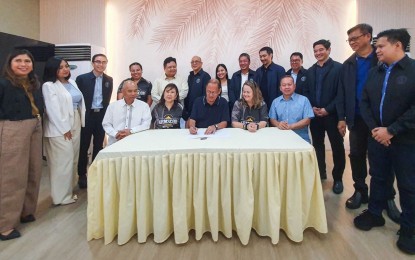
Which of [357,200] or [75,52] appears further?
[75,52]

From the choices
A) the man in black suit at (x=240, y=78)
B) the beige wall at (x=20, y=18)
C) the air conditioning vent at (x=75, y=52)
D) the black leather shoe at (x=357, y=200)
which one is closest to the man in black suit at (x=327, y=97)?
the black leather shoe at (x=357, y=200)

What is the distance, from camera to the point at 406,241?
1.67m

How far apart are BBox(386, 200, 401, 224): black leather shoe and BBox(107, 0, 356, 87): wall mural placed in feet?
9.11

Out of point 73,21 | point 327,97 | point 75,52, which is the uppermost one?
point 73,21

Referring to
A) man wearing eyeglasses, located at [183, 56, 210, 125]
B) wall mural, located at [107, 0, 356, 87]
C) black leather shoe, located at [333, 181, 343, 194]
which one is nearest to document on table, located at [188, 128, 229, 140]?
man wearing eyeglasses, located at [183, 56, 210, 125]

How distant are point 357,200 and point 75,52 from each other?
4210 millimetres

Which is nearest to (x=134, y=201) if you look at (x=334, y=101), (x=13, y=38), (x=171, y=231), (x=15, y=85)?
(x=171, y=231)

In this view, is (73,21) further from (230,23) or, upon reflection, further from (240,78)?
(240,78)

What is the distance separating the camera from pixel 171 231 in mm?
1876

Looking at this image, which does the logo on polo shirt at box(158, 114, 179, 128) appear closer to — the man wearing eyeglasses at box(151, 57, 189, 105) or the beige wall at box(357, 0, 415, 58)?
the man wearing eyeglasses at box(151, 57, 189, 105)

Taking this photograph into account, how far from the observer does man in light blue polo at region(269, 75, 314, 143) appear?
2.55m

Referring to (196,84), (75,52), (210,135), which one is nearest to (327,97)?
(210,135)

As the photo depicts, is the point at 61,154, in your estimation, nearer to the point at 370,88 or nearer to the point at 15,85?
the point at 15,85

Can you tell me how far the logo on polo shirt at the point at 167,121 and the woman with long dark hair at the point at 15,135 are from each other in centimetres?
106
